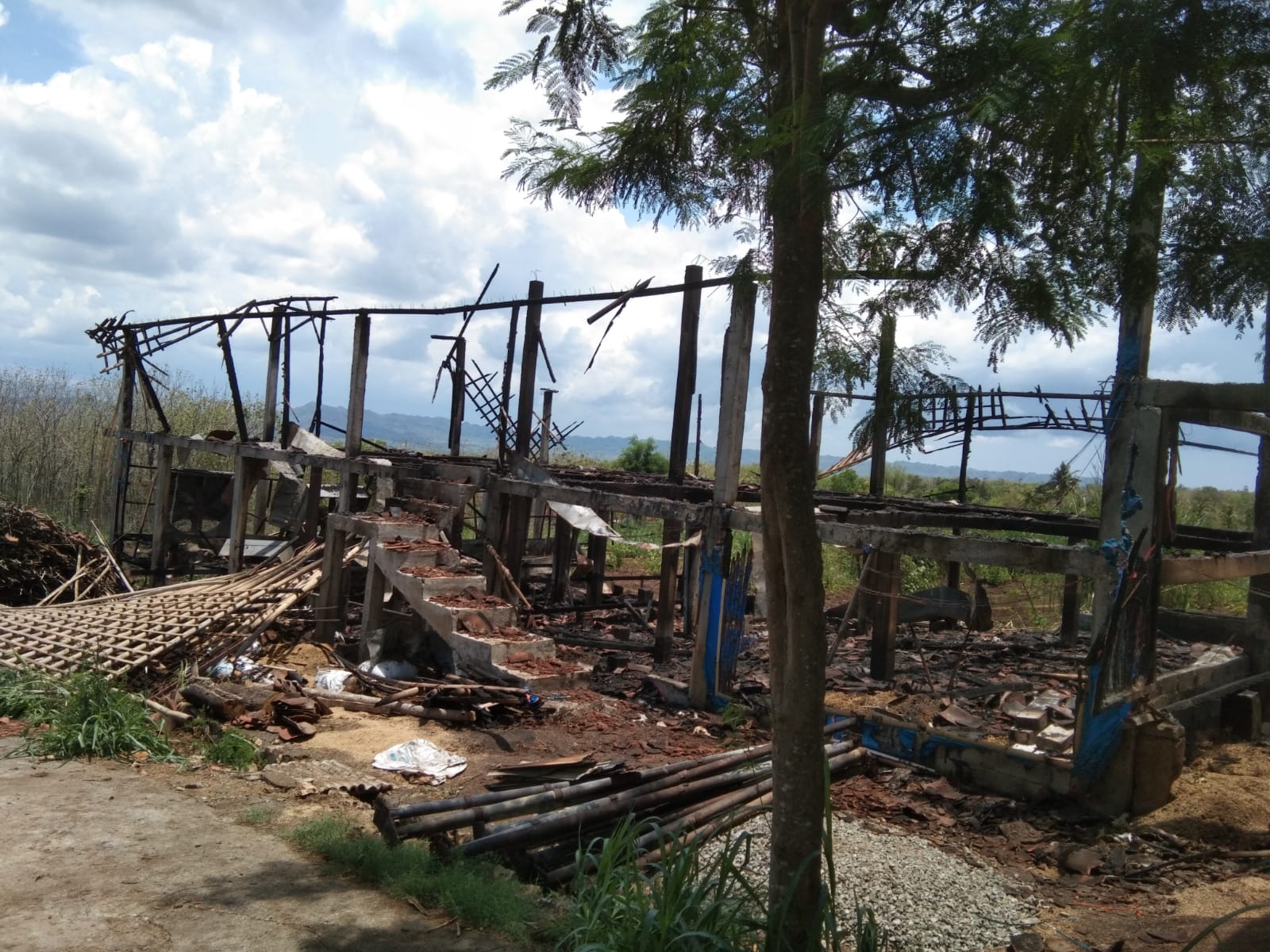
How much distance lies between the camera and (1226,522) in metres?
19.4

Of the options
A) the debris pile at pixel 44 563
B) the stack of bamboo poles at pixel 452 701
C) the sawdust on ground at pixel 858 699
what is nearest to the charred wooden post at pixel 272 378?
the debris pile at pixel 44 563

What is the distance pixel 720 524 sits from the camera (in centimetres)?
918

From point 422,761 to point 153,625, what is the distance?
3.99 metres

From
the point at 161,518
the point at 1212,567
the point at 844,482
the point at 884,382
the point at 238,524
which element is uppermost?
the point at 884,382

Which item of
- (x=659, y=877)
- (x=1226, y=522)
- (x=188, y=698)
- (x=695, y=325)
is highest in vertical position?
(x=695, y=325)

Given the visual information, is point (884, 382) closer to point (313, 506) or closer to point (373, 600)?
point (373, 600)

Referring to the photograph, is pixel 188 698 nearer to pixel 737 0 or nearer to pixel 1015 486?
pixel 737 0

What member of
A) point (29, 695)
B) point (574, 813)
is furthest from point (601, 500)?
point (29, 695)

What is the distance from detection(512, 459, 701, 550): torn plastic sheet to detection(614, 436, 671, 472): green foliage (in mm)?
15575

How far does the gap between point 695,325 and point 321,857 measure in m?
7.00

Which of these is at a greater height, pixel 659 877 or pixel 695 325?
pixel 695 325

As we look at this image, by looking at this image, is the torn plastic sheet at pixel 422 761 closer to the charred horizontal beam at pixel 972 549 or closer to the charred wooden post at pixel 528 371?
the charred horizontal beam at pixel 972 549

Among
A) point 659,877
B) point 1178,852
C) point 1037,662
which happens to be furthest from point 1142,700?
point 1037,662

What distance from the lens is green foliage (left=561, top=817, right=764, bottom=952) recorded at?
352 cm
